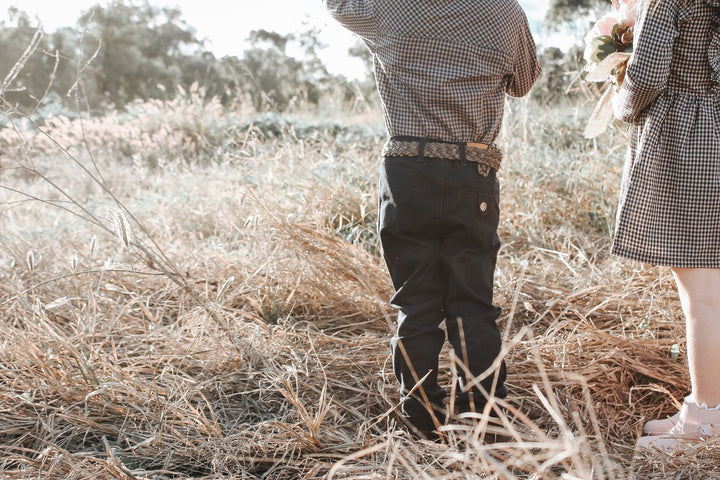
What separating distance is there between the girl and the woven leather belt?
0.40 meters

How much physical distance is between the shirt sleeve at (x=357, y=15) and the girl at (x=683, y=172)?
0.72 m

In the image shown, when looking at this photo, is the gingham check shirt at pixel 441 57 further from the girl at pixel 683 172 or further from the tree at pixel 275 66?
the tree at pixel 275 66

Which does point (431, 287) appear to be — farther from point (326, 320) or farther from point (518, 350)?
point (326, 320)

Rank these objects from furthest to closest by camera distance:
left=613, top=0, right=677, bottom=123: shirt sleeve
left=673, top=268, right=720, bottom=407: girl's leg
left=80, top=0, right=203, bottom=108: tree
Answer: left=80, top=0, right=203, bottom=108: tree → left=673, top=268, right=720, bottom=407: girl's leg → left=613, top=0, right=677, bottom=123: shirt sleeve

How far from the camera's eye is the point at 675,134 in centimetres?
150

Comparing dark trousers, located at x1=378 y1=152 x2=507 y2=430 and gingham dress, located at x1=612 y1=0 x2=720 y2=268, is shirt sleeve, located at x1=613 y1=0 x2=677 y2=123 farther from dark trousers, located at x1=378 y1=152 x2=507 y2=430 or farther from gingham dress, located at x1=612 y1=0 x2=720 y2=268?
dark trousers, located at x1=378 y1=152 x2=507 y2=430

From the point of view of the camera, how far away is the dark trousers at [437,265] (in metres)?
1.65

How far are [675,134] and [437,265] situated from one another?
28.6 inches

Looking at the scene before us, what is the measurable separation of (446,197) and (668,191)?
0.59m

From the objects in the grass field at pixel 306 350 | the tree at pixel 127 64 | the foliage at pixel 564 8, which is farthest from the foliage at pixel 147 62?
the grass field at pixel 306 350

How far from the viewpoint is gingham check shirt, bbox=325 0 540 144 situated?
64.5 inches

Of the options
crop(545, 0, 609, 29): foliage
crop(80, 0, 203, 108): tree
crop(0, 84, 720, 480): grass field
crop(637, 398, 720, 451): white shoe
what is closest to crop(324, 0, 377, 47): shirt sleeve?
crop(0, 84, 720, 480): grass field

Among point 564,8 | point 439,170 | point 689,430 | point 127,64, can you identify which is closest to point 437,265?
point 439,170

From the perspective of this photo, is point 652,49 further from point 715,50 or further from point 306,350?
point 306,350
